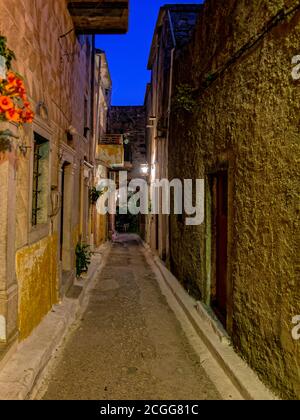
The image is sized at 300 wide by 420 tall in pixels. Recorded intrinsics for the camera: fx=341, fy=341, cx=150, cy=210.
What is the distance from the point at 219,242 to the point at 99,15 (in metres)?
5.06

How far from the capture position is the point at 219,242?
5469 mm

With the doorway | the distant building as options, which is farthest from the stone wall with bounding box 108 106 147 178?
the doorway

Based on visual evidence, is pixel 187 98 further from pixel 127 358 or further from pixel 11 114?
pixel 127 358

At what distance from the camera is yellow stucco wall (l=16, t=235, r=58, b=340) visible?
3.97 m

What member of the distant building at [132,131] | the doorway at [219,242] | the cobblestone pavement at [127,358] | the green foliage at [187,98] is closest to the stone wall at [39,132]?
the cobblestone pavement at [127,358]

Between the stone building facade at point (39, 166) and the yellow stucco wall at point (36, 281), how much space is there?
0.01 metres

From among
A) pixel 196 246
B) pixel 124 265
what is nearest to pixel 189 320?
pixel 196 246

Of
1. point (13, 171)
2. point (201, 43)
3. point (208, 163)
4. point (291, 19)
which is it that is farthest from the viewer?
point (201, 43)

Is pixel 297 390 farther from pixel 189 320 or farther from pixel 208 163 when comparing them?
pixel 208 163

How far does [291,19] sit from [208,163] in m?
2.70

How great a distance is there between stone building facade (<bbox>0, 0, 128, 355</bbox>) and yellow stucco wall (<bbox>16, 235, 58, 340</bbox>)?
11 millimetres

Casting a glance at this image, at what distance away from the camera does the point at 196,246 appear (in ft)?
20.6

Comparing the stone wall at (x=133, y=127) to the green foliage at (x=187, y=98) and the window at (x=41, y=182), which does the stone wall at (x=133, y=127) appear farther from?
the window at (x=41, y=182)
